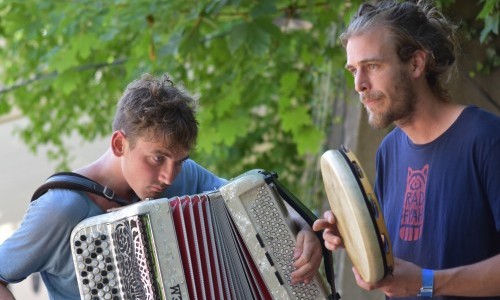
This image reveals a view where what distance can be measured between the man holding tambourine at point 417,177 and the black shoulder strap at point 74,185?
66 cm

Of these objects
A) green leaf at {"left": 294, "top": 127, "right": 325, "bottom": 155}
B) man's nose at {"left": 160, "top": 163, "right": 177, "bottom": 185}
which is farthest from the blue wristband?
green leaf at {"left": 294, "top": 127, "right": 325, "bottom": 155}

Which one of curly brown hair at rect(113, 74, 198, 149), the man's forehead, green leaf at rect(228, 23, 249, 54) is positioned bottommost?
curly brown hair at rect(113, 74, 198, 149)

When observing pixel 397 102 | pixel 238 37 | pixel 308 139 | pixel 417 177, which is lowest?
pixel 417 177

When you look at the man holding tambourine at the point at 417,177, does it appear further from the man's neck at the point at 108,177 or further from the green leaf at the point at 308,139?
the green leaf at the point at 308,139

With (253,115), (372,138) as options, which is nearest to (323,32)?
(372,138)

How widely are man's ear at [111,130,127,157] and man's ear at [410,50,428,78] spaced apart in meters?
0.90

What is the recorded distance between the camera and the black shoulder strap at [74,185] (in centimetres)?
286

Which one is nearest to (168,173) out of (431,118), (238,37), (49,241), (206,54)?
(49,241)

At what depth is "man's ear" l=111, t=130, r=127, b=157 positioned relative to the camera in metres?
2.94

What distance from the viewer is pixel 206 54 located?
5574 millimetres

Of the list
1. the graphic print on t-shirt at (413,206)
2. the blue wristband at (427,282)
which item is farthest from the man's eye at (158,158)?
the blue wristband at (427,282)

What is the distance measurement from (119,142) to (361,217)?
90 cm

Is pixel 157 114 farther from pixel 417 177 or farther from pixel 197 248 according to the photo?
Answer: pixel 417 177

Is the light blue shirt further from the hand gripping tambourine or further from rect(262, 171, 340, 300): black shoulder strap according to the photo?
the hand gripping tambourine
